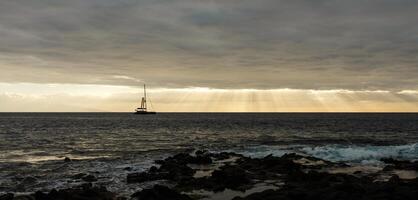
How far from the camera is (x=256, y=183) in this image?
3027cm

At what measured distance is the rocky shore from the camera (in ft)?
77.2

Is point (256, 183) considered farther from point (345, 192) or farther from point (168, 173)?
point (345, 192)

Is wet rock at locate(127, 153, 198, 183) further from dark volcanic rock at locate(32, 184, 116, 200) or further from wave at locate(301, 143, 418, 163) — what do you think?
wave at locate(301, 143, 418, 163)

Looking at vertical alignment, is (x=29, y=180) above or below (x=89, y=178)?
below

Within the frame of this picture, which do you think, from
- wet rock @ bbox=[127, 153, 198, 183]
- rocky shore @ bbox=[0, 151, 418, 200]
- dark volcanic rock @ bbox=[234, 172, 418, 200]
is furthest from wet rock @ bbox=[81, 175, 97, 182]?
dark volcanic rock @ bbox=[234, 172, 418, 200]

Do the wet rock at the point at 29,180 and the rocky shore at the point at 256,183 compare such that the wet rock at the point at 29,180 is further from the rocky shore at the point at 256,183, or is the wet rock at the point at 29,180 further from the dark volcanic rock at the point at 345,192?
the dark volcanic rock at the point at 345,192

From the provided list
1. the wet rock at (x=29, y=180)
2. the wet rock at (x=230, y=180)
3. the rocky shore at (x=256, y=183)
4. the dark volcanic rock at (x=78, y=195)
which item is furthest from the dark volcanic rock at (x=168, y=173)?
the wet rock at (x=29, y=180)

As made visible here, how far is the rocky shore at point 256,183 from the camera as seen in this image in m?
23.5

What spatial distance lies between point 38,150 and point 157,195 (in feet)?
124

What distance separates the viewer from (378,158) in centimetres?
4559

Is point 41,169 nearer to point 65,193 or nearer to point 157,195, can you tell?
point 65,193

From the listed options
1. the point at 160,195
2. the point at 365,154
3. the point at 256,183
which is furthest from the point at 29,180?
the point at 365,154

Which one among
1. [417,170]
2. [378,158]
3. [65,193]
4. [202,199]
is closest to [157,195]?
[202,199]

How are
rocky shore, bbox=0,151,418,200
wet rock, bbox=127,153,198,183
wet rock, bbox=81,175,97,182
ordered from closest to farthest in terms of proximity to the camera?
rocky shore, bbox=0,151,418,200 < wet rock, bbox=81,175,97,182 < wet rock, bbox=127,153,198,183
